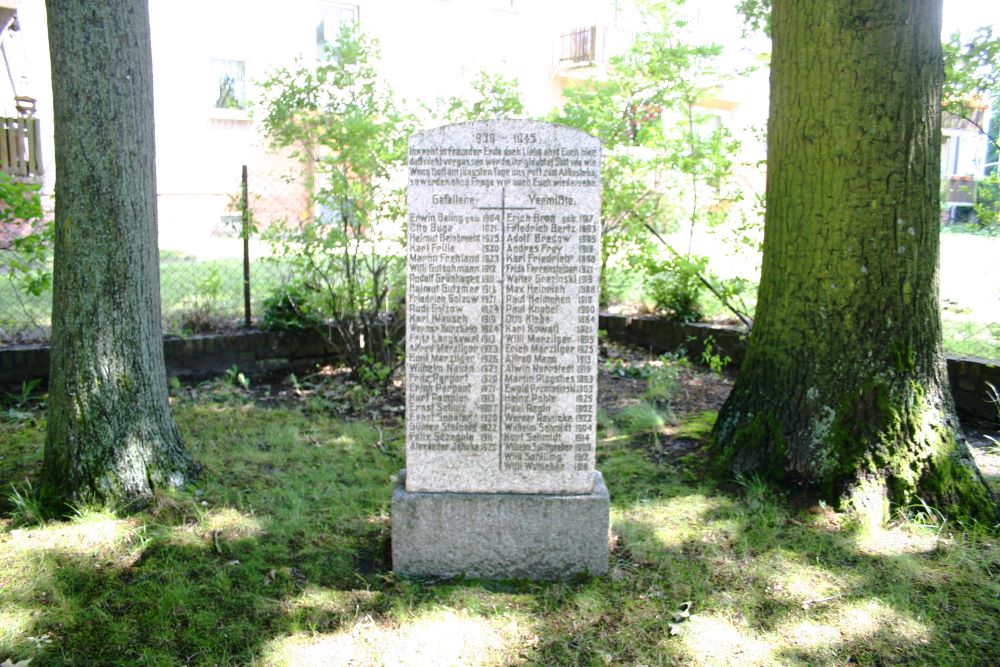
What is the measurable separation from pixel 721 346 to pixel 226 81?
11043 millimetres

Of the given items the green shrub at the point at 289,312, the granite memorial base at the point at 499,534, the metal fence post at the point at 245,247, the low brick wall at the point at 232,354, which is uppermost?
the metal fence post at the point at 245,247

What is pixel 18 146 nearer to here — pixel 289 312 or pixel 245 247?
pixel 245 247

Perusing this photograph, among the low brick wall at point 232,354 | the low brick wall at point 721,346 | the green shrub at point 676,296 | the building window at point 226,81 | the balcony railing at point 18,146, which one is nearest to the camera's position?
the low brick wall at point 721,346

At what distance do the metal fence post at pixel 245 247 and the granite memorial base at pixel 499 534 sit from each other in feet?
13.2

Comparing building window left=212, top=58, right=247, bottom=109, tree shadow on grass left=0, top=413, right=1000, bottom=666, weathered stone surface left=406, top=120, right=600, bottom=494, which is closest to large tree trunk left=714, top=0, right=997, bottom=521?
tree shadow on grass left=0, top=413, right=1000, bottom=666

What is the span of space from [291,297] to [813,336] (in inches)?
192

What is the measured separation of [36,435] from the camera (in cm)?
529

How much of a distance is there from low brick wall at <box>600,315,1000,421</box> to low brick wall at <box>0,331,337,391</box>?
327 centimetres

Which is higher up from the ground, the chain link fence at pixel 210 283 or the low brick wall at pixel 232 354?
the chain link fence at pixel 210 283

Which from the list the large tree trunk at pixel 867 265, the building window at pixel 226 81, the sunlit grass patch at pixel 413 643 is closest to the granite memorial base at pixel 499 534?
the sunlit grass patch at pixel 413 643

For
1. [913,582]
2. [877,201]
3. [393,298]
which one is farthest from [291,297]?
[913,582]

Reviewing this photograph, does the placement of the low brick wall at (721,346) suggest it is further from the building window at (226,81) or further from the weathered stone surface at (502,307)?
the building window at (226,81)

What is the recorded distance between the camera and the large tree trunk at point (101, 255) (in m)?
3.90

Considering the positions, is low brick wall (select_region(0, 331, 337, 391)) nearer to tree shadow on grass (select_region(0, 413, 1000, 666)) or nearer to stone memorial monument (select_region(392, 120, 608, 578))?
tree shadow on grass (select_region(0, 413, 1000, 666))
